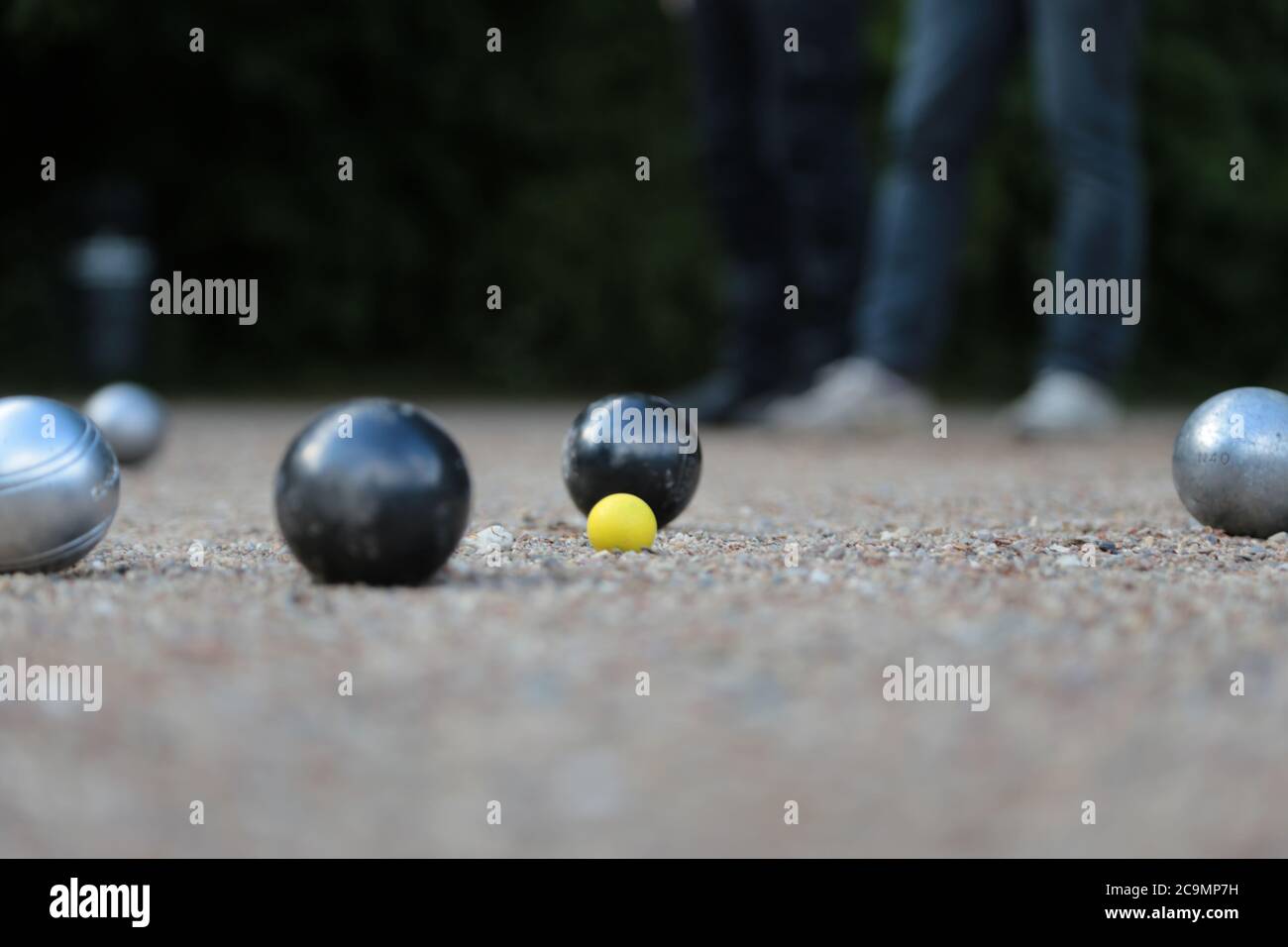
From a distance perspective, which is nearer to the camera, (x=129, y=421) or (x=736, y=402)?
(x=129, y=421)

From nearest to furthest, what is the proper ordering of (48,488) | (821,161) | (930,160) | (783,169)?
1. (48,488)
2. (930,160)
3. (821,161)
4. (783,169)

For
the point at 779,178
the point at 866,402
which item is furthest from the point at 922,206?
the point at 779,178

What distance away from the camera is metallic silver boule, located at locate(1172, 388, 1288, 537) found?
3471mm

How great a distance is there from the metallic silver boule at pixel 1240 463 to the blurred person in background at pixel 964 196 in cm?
240

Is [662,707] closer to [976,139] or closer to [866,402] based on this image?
[866,402]

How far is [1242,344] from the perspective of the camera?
42.3ft

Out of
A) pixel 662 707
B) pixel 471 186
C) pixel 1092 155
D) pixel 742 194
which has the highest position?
pixel 471 186

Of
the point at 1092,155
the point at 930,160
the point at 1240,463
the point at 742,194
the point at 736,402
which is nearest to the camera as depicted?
the point at 1240,463

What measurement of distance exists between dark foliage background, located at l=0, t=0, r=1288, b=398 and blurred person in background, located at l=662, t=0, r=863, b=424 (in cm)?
405

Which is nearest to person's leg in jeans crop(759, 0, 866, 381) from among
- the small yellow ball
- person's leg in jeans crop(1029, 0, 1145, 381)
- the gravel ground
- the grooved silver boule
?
person's leg in jeans crop(1029, 0, 1145, 381)

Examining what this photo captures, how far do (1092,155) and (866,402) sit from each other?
4.18ft

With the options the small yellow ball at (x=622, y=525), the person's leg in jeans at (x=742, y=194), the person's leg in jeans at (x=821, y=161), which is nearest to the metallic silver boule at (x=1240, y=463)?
the small yellow ball at (x=622, y=525)

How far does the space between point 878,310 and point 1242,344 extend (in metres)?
7.75

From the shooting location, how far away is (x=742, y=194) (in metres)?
7.27
